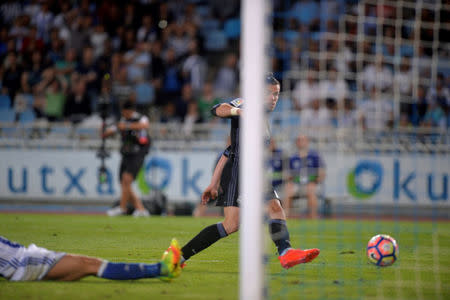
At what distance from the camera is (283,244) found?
634 cm

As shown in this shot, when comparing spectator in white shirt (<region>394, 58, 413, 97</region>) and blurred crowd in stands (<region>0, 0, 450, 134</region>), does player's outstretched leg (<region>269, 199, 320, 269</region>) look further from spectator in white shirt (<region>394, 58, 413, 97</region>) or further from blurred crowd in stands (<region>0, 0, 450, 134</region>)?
spectator in white shirt (<region>394, 58, 413, 97</region>)

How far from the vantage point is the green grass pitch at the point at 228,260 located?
5281 mm

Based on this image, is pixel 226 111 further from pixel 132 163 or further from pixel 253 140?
pixel 132 163

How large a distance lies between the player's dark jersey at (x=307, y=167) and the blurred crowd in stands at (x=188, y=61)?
30.4 inches

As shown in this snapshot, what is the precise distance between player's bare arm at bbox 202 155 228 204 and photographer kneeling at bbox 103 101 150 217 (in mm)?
7202

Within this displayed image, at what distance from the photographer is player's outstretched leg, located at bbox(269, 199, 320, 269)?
6148 mm

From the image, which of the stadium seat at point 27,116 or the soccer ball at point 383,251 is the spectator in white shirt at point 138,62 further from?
the soccer ball at point 383,251

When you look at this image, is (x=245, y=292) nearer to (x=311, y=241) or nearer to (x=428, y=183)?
(x=311, y=241)

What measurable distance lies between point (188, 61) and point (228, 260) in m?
10.5

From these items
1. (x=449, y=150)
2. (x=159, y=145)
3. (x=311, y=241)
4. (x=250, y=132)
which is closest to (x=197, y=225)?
(x=311, y=241)

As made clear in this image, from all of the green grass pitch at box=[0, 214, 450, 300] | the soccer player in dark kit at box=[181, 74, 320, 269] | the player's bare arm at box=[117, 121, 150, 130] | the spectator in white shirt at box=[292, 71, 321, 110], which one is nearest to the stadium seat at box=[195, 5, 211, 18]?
the spectator in white shirt at box=[292, 71, 321, 110]

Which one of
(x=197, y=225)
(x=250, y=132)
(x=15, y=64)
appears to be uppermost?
(x=15, y=64)

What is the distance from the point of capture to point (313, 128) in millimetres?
14656

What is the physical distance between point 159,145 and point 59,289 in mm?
10306
